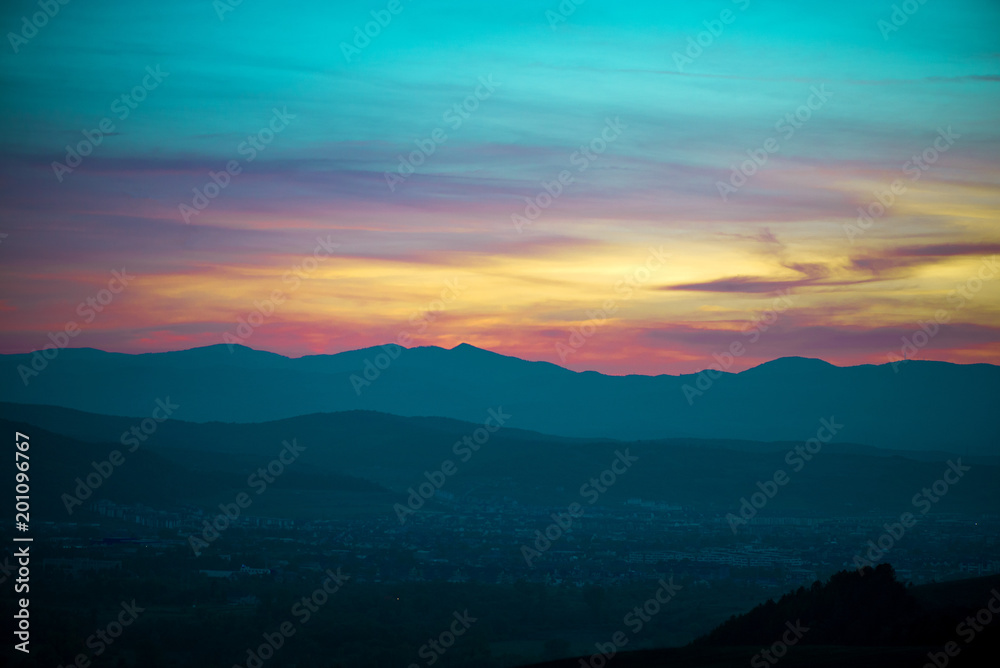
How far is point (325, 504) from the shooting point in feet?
336

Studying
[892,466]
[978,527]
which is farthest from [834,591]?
[892,466]

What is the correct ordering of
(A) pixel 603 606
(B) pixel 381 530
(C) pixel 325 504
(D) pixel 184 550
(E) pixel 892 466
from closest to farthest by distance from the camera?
(A) pixel 603 606 < (D) pixel 184 550 < (B) pixel 381 530 < (C) pixel 325 504 < (E) pixel 892 466

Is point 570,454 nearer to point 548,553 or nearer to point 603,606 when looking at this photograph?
point 548,553

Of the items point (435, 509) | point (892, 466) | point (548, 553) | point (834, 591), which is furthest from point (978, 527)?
point (834, 591)

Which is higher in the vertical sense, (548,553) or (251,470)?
(548,553)

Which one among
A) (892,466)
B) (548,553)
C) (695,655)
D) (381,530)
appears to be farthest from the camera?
(892,466)

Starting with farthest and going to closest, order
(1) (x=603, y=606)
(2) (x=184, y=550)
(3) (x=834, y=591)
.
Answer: (2) (x=184, y=550)
(1) (x=603, y=606)
(3) (x=834, y=591)

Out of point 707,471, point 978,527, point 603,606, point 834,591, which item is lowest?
point 707,471

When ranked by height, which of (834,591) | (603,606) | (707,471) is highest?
(834,591)

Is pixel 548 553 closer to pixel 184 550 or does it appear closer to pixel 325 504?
pixel 184 550

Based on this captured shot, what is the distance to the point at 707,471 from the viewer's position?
421ft

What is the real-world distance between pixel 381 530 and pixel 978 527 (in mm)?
53680

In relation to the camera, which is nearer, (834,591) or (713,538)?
(834,591)

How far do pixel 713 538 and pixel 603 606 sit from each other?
35.3m
